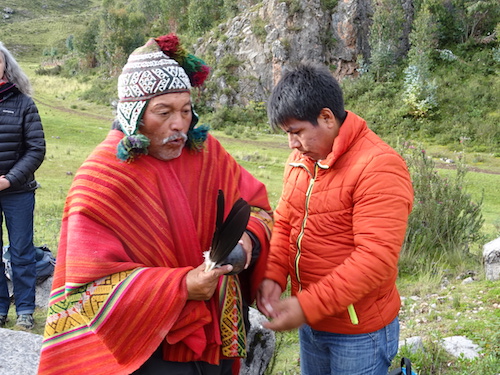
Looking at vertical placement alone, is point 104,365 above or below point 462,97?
above

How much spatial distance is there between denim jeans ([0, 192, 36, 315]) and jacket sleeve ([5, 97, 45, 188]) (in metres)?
0.19

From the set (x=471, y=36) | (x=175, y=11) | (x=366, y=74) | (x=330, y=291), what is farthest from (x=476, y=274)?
(x=175, y=11)

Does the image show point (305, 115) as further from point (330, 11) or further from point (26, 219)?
point (330, 11)

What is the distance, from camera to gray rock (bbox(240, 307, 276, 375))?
3.04 meters

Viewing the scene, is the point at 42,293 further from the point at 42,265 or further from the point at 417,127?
the point at 417,127

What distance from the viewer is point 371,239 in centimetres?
176

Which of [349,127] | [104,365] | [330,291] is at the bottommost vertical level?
[104,365]

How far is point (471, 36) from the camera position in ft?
88.8

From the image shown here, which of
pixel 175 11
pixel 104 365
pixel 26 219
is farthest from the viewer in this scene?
pixel 175 11

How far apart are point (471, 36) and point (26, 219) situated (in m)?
28.8

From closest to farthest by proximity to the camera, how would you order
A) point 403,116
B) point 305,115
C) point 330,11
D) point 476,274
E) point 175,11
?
point 305,115 < point 476,274 < point 403,116 < point 330,11 < point 175,11

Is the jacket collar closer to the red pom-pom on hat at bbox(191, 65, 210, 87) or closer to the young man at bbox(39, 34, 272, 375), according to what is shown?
the young man at bbox(39, 34, 272, 375)

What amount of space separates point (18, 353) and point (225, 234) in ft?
6.99

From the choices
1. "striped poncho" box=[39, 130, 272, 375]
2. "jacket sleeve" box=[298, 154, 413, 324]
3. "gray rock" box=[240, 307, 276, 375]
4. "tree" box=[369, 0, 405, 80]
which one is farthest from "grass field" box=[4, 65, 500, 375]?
"tree" box=[369, 0, 405, 80]
